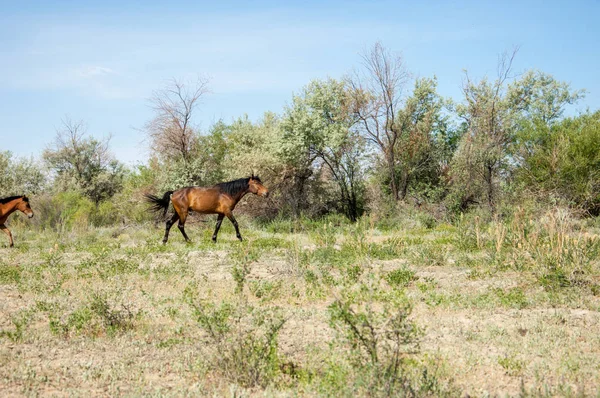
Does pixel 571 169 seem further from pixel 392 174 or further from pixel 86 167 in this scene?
pixel 86 167

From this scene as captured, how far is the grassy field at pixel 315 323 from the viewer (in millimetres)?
5035

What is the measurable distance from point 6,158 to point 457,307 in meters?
41.2

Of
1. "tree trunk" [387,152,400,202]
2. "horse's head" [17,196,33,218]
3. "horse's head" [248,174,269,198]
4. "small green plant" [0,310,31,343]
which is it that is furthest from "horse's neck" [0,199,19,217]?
"tree trunk" [387,152,400,202]

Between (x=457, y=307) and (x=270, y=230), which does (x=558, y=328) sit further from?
(x=270, y=230)

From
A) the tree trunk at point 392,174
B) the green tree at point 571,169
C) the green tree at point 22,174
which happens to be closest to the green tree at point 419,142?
the tree trunk at point 392,174

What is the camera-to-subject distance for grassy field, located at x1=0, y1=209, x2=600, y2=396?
16.5ft

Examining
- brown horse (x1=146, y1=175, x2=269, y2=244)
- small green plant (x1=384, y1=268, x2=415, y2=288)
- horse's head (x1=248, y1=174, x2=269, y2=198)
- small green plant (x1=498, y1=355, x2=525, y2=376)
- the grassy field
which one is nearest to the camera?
the grassy field

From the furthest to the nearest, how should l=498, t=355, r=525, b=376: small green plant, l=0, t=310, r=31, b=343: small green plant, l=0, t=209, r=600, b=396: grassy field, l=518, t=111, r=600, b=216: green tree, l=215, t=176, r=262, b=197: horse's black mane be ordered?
l=518, t=111, r=600, b=216: green tree, l=215, t=176, r=262, b=197: horse's black mane, l=0, t=310, r=31, b=343: small green plant, l=498, t=355, r=525, b=376: small green plant, l=0, t=209, r=600, b=396: grassy field

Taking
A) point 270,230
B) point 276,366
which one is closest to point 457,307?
point 276,366

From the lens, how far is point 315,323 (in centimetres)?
708

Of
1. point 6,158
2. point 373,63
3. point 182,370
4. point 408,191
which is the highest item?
point 373,63

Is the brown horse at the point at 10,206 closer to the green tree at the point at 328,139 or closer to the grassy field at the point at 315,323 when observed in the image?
the grassy field at the point at 315,323

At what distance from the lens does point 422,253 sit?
11430 mm

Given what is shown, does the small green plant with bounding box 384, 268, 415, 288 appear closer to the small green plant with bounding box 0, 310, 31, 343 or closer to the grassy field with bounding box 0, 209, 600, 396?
the grassy field with bounding box 0, 209, 600, 396
